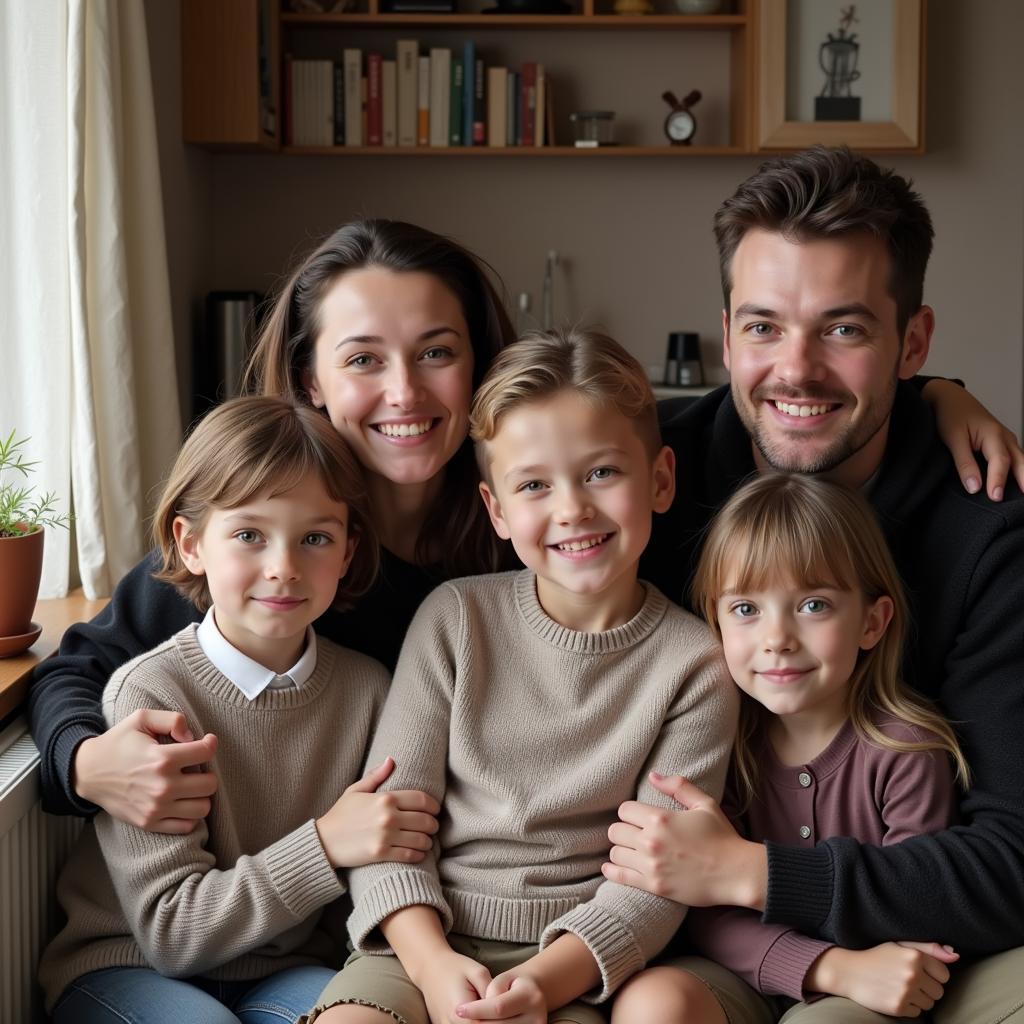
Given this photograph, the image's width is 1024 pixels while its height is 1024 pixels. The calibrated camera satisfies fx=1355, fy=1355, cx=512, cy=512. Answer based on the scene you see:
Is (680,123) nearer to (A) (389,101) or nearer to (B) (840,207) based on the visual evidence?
(A) (389,101)

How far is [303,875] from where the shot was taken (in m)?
1.62

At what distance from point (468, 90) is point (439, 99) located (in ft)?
0.34

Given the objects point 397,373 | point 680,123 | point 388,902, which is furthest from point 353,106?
point 388,902

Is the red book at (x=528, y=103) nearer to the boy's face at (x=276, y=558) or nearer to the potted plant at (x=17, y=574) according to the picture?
the potted plant at (x=17, y=574)

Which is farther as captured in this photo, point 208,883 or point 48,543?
point 48,543

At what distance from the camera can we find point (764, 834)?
174cm

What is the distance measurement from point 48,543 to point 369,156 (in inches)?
95.6

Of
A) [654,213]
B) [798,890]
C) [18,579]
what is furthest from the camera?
[654,213]

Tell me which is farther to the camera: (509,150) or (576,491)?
(509,150)

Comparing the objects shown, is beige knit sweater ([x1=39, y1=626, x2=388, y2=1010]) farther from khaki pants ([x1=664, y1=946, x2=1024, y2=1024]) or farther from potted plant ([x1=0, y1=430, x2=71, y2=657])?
khaki pants ([x1=664, y1=946, x2=1024, y2=1024])

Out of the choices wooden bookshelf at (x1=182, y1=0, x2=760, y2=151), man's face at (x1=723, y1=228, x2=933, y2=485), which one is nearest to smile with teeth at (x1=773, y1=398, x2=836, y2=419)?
man's face at (x1=723, y1=228, x2=933, y2=485)

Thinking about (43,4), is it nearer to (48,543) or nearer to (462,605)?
(48,543)

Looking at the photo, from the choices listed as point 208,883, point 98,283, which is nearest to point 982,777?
point 208,883

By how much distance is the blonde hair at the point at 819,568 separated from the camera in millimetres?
1673
